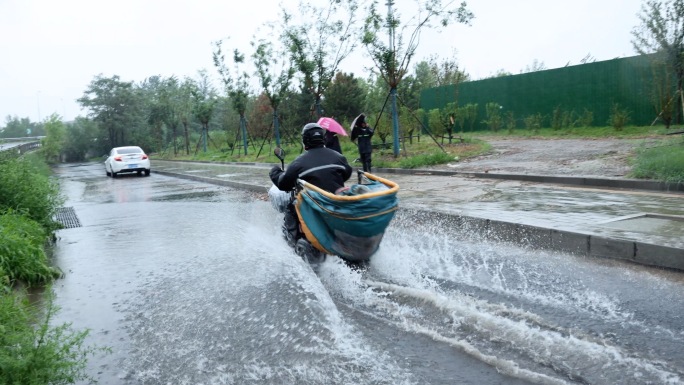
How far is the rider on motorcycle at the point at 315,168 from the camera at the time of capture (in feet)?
17.7

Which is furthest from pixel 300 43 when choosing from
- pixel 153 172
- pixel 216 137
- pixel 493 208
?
pixel 216 137

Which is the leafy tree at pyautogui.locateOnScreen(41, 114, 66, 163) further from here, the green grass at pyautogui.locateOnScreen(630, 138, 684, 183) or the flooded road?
the green grass at pyautogui.locateOnScreen(630, 138, 684, 183)

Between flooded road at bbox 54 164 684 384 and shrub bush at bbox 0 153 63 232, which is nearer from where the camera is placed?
flooded road at bbox 54 164 684 384

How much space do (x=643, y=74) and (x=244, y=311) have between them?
748 inches

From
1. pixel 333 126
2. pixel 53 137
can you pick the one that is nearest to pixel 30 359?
pixel 333 126

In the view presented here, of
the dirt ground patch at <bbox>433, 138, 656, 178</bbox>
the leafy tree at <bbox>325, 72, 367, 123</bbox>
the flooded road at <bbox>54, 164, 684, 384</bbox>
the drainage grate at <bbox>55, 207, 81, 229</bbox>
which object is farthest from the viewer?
the leafy tree at <bbox>325, 72, 367, 123</bbox>

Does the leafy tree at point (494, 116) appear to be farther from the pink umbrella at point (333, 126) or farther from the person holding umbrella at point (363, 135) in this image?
the pink umbrella at point (333, 126)

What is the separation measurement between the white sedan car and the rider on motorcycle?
63.6ft

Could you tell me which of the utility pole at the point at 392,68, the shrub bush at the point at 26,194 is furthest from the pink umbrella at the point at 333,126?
the utility pole at the point at 392,68

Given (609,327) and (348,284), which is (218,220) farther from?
(609,327)

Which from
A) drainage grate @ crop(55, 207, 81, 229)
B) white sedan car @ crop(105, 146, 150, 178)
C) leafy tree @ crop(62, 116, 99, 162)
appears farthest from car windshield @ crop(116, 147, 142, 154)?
leafy tree @ crop(62, 116, 99, 162)

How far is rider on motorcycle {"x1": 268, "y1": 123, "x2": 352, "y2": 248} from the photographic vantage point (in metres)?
5.41

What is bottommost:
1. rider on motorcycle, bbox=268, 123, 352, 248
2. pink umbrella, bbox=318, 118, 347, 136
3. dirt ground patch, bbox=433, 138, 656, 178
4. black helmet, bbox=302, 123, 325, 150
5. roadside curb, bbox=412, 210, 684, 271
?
roadside curb, bbox=412, 210, 684, 271

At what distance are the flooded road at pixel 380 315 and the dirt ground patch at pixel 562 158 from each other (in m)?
5.66
